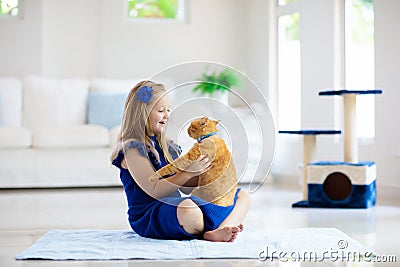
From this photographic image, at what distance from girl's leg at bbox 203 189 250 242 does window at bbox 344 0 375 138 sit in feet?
7.01

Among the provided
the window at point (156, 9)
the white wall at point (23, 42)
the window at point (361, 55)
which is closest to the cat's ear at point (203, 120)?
the window at point (361, 55)

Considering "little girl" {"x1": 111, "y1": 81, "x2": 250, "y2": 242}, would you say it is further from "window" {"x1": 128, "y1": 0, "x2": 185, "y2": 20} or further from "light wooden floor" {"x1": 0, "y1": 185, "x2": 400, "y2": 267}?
"window" {"x1": 128, "y1": 0, "x2": 185, "y2": 20}

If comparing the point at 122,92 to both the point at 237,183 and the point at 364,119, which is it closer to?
the point at 364,119

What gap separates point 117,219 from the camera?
3309 millimetres

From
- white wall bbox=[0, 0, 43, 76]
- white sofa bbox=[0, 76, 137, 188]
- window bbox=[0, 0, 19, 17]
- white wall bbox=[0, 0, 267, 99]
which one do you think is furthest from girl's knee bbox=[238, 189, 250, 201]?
window bbox=[0, 0, 19, 17]

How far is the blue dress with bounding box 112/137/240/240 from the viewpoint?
7.78 ft

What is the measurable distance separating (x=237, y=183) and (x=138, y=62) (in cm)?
395

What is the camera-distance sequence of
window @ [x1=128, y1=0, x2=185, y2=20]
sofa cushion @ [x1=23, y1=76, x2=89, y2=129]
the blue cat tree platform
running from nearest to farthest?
the blue cat tree platform < sofa cushion @ [x1=23, y1=76, x2=89, y2=129] < window @ [x1=128, y1=0, x2=185, y2=20]

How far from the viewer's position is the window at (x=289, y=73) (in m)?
5.32

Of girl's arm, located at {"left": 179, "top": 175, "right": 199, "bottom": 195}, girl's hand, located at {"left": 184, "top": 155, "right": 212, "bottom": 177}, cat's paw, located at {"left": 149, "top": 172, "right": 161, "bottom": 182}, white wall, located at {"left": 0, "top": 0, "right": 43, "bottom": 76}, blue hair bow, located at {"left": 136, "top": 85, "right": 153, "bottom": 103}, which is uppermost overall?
white wall, located at {"left": 0, "top": 0, "right": 43, "bottom": 76}

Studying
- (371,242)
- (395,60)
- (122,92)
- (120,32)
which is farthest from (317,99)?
(371,242)

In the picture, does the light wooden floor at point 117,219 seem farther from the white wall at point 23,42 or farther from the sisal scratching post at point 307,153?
the white wall at point 23,42

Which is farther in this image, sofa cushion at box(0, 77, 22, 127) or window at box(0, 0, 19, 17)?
window at box(0, 0, 19, 17)

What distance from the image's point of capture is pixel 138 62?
6.07 metres
